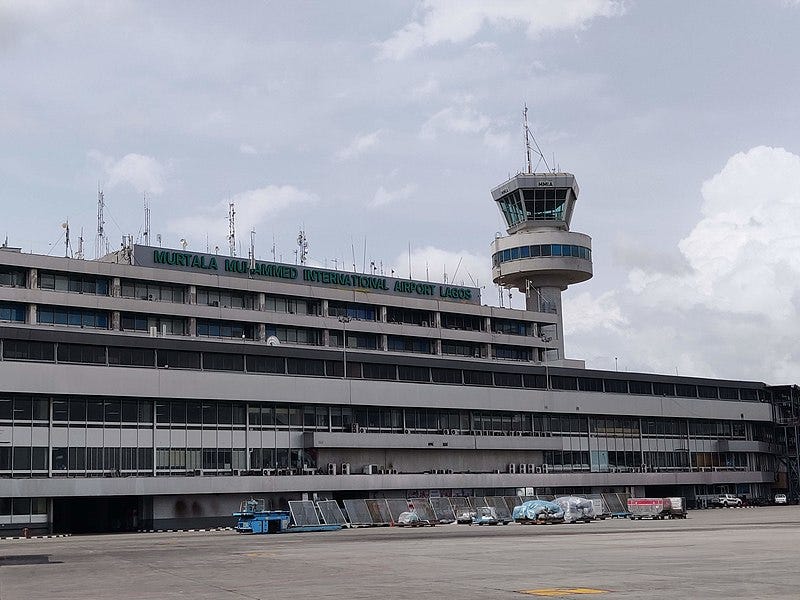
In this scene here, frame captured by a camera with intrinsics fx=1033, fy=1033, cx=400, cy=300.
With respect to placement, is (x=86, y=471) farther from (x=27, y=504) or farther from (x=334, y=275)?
(x=334, y=275)

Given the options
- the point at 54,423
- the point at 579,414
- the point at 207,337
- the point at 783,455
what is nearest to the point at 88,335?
the point at 54,423

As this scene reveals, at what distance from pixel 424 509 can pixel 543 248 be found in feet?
197

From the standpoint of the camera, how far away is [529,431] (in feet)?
396

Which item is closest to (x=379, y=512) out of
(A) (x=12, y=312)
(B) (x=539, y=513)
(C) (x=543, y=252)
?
(B) (x=539, y=513)

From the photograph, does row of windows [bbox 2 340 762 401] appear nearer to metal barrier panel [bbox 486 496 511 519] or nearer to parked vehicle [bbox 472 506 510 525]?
metal barrier panel [bbox 486 496 511 519]

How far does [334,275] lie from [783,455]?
70467mm

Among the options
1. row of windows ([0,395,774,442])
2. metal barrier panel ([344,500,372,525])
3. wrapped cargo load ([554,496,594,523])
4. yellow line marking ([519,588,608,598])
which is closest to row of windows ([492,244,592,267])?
row of windows ([0,395,774,442])

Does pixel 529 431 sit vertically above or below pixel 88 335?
below

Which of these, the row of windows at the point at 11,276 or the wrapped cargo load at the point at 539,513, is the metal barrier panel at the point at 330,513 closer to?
the wrapped cargo load at the point at 539,513

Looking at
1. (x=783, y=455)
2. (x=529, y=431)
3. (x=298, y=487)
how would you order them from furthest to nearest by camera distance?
(x=783, y=455), (x=529, y=431), (x=298, y=487)

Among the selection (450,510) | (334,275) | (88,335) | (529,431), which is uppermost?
(334,275)

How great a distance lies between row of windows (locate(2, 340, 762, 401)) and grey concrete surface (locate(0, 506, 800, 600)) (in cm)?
4012

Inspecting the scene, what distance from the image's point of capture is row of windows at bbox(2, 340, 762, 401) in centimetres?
8938

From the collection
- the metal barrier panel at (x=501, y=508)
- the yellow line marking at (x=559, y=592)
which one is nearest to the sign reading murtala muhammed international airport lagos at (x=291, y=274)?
the metal barrier panel at (x=501, y=508)
